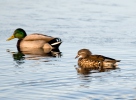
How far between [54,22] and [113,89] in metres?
9.42

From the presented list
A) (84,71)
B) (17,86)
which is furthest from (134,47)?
(17,86)

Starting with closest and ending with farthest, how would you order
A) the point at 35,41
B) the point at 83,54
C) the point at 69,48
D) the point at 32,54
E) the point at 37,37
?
the point at 83,54, the point at 32,54, the point at 69,48, the point at 37,37, the point at 35,41

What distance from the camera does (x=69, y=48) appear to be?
15742mm

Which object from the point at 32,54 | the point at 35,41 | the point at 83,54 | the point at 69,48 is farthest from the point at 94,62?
the point at 35,41

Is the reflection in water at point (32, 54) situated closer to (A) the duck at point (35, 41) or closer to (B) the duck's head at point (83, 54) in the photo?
(A) the duck at point (35, 41)

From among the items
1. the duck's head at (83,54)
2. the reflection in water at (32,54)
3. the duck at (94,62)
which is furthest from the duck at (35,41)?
the duck at (94,62)

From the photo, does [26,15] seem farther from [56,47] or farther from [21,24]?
[56,47]

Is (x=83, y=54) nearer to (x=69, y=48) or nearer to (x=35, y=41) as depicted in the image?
(x=69, y=48)

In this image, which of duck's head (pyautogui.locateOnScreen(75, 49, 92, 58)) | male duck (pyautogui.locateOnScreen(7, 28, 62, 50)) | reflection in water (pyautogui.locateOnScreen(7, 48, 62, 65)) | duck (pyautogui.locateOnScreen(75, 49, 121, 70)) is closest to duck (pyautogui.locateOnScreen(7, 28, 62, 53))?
male duck (pyautogui.locateOnScreen(7, 28, 62, 50))

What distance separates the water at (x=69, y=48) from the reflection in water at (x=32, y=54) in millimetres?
35

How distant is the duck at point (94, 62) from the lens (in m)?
13.4

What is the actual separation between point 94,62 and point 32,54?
246 cm

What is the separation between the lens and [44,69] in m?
12.7

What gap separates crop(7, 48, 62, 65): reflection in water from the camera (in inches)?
A: 571
